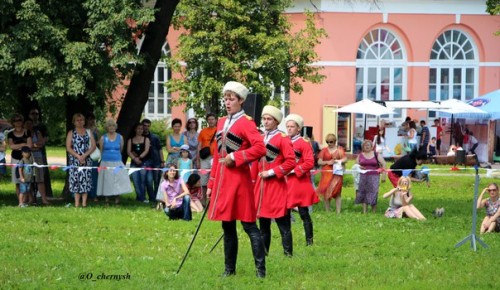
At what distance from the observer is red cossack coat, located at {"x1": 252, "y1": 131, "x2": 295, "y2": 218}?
43.3 ft

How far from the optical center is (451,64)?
44188 mm

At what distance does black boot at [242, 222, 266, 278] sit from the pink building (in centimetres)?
3004

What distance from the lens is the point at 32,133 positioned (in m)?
21.0

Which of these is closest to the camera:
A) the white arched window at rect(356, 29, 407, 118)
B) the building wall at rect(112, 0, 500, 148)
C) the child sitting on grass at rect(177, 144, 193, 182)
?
the child sitting on grass at rect(177, 144, 193, 182)

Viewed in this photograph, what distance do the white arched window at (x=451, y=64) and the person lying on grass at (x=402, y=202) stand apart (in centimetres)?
2495

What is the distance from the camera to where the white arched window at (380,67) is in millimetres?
43469

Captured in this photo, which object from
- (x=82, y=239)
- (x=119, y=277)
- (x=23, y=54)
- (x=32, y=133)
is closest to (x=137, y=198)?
(x=32, y=133)

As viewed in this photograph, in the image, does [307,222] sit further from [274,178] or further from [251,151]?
[251,151]

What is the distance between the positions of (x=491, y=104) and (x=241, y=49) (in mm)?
8845

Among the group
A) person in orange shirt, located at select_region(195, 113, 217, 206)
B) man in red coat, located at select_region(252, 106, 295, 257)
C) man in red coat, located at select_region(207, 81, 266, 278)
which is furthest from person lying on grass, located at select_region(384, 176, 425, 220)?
man in red coat, located at select_region(207, 81, 266, 278)

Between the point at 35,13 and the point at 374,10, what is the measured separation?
24.9 m

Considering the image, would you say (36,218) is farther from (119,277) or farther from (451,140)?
(451,140)

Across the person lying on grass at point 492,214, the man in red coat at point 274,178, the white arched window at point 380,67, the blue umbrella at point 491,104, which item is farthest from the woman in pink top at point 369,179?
the white arched window at point 380,67

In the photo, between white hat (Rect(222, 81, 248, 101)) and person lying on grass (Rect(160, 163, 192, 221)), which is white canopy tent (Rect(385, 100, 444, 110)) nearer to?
person lying on grass (Rect(160, 163, 192, 221))
